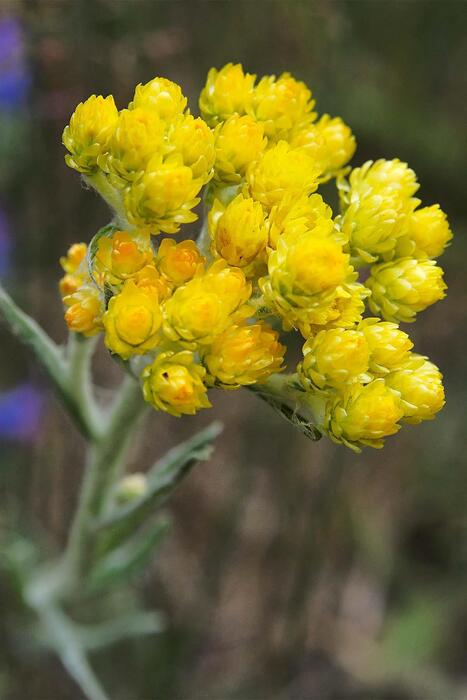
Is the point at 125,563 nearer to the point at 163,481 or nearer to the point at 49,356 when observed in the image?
the point at 163,481

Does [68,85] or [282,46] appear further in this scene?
[282,46]

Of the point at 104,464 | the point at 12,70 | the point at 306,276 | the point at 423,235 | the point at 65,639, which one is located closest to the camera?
the point at 306,276

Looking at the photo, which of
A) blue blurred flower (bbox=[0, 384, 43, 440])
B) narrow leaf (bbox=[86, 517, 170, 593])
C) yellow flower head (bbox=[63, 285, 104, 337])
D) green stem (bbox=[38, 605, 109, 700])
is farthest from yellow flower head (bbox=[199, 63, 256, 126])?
blue blurred flower (bbox=[0, 384, 43, 440])

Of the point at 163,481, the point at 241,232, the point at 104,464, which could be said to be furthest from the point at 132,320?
the point at 104,464

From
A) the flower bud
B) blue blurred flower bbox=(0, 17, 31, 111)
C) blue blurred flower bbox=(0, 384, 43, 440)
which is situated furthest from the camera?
blue blurred flower bbox=(0, 384, 43, 440)

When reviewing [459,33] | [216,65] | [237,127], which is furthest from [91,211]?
[237,127]

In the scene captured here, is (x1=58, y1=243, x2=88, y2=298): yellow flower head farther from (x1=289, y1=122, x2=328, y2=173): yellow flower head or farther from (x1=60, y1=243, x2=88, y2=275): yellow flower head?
(x1=289, y1=122, x2=328, y2=173): yellow flower head

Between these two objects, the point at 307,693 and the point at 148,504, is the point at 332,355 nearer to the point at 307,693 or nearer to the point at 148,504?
the point at 148,504

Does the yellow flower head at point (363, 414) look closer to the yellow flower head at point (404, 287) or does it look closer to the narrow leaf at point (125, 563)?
the yellow flower head at point (404, 287)
